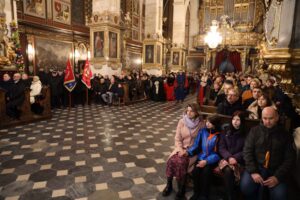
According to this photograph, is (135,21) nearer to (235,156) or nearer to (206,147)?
(206,147)

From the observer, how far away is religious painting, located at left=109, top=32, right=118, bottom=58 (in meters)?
11.2

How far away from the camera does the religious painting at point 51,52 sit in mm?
13719

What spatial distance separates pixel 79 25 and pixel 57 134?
40.2 ft

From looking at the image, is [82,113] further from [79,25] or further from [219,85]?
[79,25]

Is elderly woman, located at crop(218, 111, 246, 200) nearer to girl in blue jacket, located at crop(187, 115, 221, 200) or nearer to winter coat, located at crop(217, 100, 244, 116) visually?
girl in blue jacket, located at crop(187, 115, 221, 200)

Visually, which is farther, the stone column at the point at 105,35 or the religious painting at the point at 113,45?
the religious painting at the point at 113,45

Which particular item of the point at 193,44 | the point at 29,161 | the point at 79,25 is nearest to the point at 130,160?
the point at 29,161

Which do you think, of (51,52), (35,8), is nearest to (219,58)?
(51,52)

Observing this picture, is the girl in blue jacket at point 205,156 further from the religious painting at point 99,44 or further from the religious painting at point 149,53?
the religious painting at point 149,53

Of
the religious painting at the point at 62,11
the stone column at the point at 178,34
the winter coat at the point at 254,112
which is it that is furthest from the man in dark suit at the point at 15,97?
the stone column at the point at 178,34

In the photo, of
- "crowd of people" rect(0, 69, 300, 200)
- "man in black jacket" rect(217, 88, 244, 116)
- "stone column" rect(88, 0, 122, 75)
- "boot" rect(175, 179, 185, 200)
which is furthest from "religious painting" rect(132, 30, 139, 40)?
"boot" rect(175, 179, 185, 200)

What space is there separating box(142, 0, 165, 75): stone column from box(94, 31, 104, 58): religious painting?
194 inches

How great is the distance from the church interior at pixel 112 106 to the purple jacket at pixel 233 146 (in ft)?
0.38

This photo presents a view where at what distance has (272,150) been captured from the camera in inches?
110
